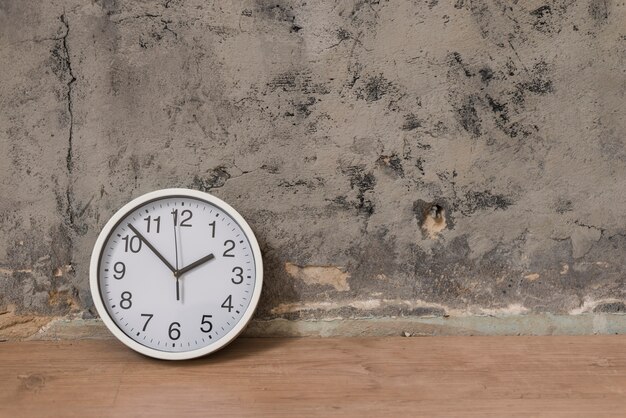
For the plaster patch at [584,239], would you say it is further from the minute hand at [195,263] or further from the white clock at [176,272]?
the minute hand at [195,263]

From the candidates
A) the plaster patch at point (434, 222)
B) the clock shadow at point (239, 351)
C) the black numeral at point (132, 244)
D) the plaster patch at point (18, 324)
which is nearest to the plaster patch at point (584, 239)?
the plaster patch at point (434, 222)

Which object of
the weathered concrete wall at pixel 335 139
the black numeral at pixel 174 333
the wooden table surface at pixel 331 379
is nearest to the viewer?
the wooden table surface at pixel 331 379

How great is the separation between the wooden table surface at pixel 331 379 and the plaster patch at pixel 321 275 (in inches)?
5.6

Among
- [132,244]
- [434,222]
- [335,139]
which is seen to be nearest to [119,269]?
[132,244]

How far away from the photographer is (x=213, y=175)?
1.86m

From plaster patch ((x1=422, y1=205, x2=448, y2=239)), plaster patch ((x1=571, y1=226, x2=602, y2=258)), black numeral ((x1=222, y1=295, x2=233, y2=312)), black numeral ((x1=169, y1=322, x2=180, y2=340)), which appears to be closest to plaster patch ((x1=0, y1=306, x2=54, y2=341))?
black numeral ((x1=169, y1=322, x2=180, y2=340))

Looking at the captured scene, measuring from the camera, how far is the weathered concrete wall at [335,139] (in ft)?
6.02

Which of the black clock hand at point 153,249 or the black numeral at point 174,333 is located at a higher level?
the black clock hand at point 153,249

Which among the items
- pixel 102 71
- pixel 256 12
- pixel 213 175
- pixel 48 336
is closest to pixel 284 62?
pixel 256 12

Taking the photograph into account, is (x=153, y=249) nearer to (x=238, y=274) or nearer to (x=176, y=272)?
(x=176, y=272)

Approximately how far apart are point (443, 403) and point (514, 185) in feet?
2.07

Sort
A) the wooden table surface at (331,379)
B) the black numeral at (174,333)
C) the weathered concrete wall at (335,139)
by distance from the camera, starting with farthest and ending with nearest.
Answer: the weathered concrete wall at (335,139)
the black numeral at (174,333)
the wooden table surface at (331,379)

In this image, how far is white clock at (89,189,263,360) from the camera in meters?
1.74

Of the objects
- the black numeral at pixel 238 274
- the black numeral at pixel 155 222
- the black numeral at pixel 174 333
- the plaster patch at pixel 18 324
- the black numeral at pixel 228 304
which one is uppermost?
the black numeral at pixel 155 222
